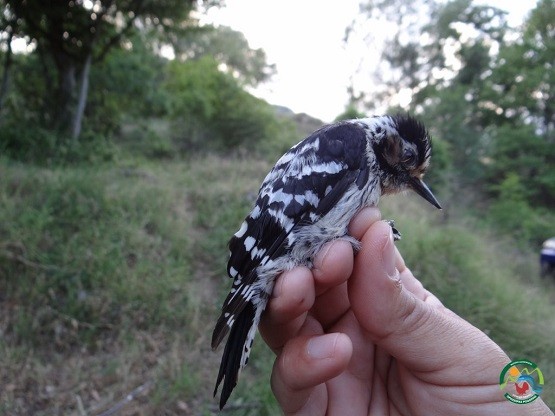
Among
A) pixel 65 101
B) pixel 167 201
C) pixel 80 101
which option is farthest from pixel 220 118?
pixel 167 201

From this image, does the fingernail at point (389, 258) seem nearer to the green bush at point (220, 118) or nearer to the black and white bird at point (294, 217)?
the black and white bird at point (294, 217)

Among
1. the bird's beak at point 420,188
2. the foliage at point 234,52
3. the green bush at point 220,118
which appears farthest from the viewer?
the foliage at point 234,52

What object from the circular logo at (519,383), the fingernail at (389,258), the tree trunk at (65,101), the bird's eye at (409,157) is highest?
the tree trunk at (65,101)

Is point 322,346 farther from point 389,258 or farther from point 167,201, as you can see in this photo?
point 167,201

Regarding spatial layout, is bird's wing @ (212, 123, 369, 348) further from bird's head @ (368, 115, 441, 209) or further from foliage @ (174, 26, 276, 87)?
foliage @ (174, 26, 276, 87)

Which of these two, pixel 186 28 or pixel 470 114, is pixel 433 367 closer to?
pixel 186 28

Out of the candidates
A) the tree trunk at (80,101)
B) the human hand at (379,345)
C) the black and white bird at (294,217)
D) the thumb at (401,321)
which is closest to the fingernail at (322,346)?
the human hand at (379,345)

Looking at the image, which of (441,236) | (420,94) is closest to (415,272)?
(441,236)
